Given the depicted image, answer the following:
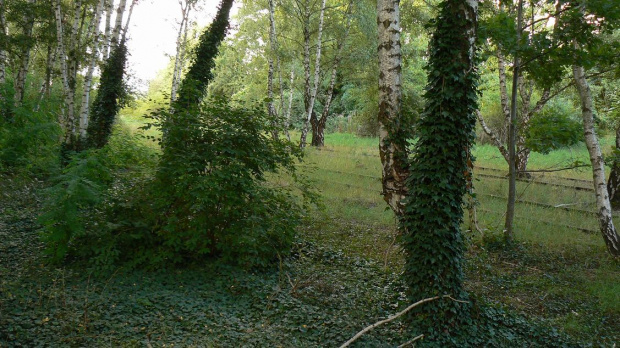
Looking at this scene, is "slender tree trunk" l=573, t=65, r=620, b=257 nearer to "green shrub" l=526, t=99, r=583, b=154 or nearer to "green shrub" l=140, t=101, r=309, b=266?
"green shrub" l=526, t=99, r=583, b=154

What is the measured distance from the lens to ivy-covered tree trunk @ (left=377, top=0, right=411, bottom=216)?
6.25 meters

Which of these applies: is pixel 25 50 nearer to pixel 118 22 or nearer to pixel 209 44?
pixel 118 22

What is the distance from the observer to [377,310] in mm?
5859

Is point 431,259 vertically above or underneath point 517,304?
above

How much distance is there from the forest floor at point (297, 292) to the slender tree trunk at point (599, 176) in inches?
14.1

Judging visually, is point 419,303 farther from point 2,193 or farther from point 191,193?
point 2,193

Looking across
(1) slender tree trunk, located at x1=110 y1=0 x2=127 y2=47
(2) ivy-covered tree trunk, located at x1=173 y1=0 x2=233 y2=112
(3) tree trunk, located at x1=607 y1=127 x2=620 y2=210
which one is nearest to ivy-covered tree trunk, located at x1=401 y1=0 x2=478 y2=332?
(3) tree trunk, located at x1=607 y1=127 x2=620 y2=210

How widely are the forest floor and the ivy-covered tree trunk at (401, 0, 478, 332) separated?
0.59m

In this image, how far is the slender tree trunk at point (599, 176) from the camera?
27.4 ft

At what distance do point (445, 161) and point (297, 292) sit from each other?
2762 millimetres

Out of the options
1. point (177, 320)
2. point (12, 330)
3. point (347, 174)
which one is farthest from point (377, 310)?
point (347, 174)

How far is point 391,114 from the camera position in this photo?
248 inches

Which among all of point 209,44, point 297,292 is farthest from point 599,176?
point 209,44

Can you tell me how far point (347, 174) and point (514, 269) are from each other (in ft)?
26.8
